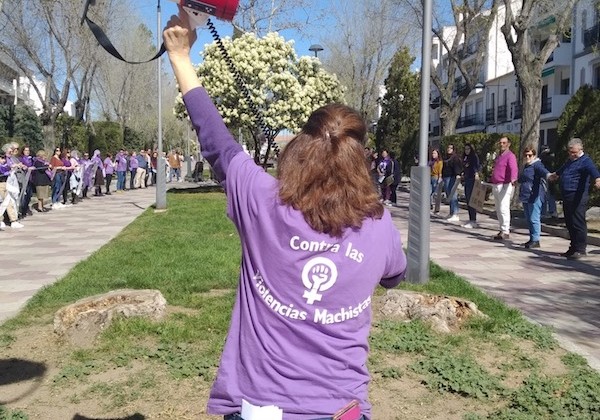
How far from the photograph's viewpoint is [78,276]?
25.6 ft

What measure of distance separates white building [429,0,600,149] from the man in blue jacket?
51.8ft

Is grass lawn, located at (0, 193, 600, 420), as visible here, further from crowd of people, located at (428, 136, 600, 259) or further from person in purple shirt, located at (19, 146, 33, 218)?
person in purple shirt, located at (19, 146, 33, 218)

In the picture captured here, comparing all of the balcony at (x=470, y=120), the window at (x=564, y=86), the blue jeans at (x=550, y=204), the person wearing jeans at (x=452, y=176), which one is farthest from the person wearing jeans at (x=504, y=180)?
the balcony at (x=470, y=120)

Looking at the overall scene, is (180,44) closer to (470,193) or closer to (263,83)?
(470,193)

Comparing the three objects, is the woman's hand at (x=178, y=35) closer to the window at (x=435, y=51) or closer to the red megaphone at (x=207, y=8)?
the red megaphone at (x=207, y=8)

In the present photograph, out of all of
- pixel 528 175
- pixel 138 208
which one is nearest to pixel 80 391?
A: pixel 528 175

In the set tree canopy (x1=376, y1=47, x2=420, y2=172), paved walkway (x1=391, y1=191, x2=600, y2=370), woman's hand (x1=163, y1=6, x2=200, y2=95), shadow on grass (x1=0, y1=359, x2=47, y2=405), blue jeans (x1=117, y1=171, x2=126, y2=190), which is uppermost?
tree canopy (x1=376, y1=47, x2=420, y2=172)

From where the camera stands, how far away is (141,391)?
4.20 metres

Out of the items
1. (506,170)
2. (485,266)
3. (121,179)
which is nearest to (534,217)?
(506,170)

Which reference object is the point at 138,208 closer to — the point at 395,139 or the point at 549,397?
the point at 549,397

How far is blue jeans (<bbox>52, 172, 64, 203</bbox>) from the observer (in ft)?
59.6

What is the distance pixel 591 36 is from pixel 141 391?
38.6m

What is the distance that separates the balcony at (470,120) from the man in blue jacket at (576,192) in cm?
4933

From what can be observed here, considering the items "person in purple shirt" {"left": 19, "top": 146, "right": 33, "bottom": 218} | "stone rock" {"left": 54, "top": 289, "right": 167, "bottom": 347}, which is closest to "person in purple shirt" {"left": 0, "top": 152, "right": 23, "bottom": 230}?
"person in purple shirt" {"left": 19, "top": 146, "right": 33, "bottom": 218}
